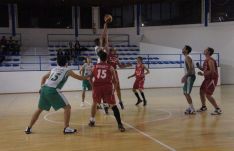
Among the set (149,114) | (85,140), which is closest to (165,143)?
(85,140)

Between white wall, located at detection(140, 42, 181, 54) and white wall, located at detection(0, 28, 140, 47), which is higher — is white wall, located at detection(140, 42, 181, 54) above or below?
below

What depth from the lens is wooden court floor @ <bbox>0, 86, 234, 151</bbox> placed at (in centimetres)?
598

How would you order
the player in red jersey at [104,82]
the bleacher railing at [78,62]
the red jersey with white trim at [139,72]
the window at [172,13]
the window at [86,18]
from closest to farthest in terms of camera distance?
the player in red jersey at [104,82], the red jersey with white trim at [139,72], the bleacher railing at [78,62], the window at [172,13], the window at [86,18]

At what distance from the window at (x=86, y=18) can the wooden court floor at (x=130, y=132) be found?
13929mm

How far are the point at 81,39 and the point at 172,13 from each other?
613cm

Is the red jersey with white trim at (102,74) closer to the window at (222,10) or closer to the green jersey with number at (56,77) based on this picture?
the green jersey with number at (56,77)

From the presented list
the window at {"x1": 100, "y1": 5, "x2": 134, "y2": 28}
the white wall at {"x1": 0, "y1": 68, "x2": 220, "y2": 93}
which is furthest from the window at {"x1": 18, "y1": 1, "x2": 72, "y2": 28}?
the white wall at {"x1": 0, "y1": 68, "x2": 220, "y2": 93}

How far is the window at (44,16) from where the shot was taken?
22.8 m

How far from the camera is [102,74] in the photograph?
7172 millimetres


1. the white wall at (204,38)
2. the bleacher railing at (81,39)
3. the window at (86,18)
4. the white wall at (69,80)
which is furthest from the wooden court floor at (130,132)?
the window at (86,18)

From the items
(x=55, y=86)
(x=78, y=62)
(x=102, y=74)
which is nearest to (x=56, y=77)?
(x=55, y=86)

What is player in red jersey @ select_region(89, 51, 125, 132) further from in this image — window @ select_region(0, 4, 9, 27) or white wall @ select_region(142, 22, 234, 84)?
window @ select_region(0, 4, 9, 27)

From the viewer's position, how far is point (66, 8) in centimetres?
2358

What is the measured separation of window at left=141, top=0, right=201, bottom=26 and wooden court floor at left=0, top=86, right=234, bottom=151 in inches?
442
